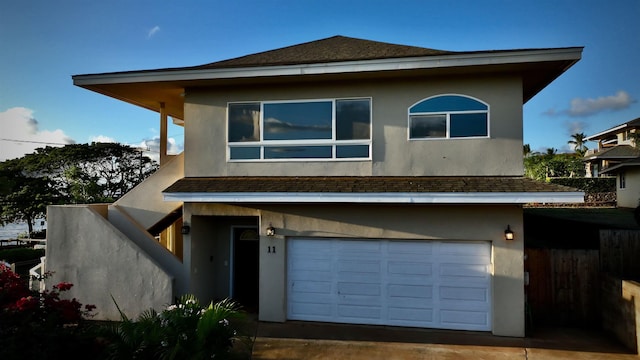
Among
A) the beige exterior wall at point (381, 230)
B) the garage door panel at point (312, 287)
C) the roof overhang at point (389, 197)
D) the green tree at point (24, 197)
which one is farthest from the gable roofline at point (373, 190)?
the green tree at point (24, 197)

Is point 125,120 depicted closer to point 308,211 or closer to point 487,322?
point 308,211

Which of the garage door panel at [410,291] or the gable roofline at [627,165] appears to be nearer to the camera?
the garage door panel at [410,291]

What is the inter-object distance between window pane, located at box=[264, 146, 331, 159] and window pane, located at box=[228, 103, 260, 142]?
49 centimetres

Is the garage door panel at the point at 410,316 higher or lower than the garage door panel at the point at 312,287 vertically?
lower

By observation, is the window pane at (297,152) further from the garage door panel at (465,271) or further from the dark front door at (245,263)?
the garage door panel at (465,271)

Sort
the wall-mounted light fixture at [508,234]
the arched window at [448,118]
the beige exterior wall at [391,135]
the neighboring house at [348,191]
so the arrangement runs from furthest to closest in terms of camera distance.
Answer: the arched window at [448,118] < the beige exterior wall at [391,135] < the neighboring house at [348,191] < the wall-mounted light fixture at [508,234]

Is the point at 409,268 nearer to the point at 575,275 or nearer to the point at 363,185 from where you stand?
the point at 363,185

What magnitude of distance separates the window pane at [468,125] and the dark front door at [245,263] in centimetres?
593

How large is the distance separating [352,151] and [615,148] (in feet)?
109

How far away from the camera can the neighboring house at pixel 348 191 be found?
8.06 metres

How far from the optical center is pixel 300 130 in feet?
29.9

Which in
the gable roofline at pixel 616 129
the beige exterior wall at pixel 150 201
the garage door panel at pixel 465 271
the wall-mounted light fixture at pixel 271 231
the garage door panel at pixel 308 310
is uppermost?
the gable roofline at pixel 616 129

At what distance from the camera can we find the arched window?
8.37 meters

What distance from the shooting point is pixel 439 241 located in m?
8.57
